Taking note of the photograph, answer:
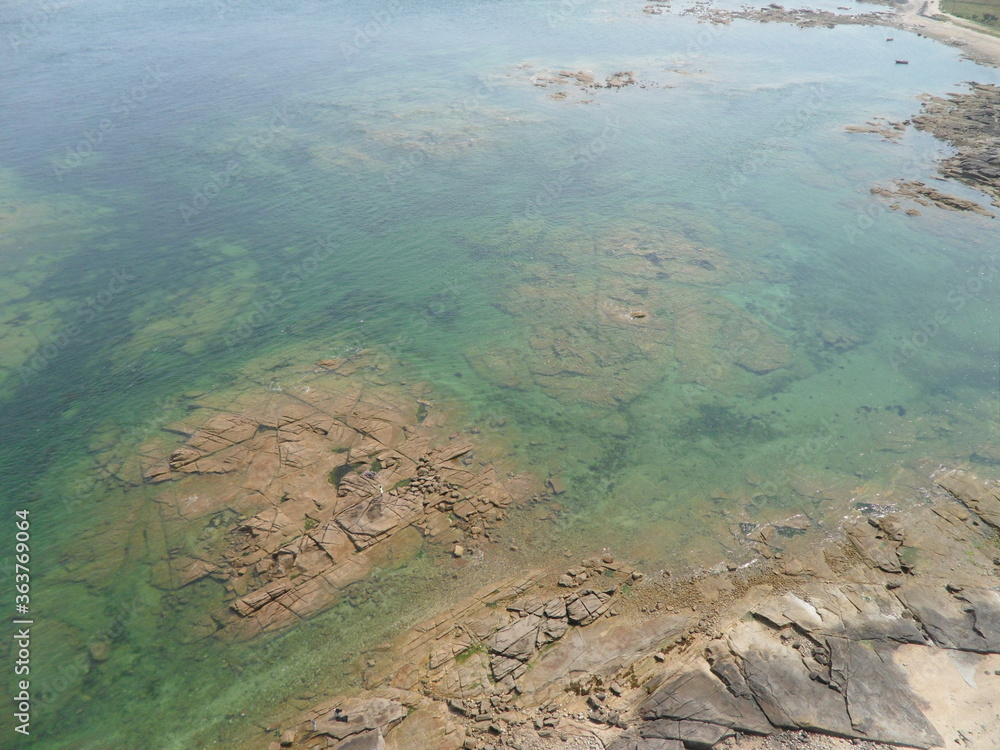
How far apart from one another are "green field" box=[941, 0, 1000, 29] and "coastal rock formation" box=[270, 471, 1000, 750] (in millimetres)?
72422

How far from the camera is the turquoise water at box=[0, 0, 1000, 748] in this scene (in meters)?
14.2

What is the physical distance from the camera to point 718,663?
11883mm

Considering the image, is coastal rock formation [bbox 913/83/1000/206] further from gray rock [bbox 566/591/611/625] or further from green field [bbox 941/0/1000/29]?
gray rock [bbox 566/591/611/625]

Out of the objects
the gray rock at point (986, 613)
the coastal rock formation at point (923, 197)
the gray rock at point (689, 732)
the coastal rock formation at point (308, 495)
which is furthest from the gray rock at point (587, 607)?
the coastal rock formation at point (923, 197)

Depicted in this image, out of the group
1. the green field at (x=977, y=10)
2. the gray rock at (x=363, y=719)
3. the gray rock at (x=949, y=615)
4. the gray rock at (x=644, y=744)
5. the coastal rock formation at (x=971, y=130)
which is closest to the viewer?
the gray rock at (x=644, y=744)

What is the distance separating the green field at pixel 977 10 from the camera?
192ft

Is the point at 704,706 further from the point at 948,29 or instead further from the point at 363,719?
the point at 948,29

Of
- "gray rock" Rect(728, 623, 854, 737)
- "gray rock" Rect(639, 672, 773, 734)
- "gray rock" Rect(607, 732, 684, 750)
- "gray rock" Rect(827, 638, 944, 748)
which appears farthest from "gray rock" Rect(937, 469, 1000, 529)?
"gray rock" Rect(607, 732, 684, 750)

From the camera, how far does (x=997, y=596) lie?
1341 cm

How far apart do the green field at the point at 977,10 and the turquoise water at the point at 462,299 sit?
18.5 metres

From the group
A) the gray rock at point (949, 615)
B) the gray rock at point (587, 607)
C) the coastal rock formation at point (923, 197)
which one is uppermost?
the coastal rock formation at point (923, 197)

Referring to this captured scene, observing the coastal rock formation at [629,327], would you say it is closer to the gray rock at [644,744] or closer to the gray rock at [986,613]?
the gray rock at [986,613]

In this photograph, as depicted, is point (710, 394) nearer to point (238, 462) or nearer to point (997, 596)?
point (997, 596)

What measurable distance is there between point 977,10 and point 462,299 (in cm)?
7594
